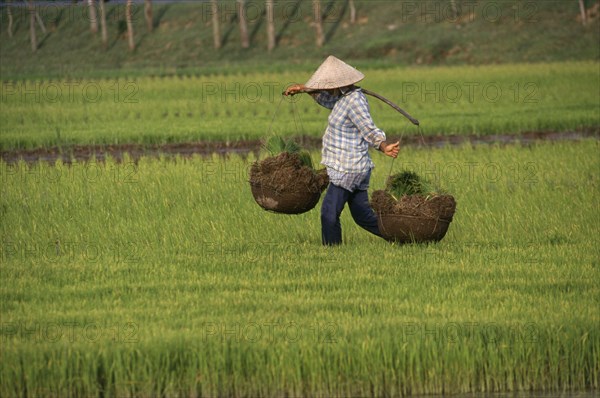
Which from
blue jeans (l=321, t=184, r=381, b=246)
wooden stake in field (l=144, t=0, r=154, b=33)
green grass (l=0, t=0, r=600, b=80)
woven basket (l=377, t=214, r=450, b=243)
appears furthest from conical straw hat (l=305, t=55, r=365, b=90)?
wooden stake in field (l=144, t=0, r=154, b=33)

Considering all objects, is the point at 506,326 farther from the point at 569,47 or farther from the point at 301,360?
the point at 569,47

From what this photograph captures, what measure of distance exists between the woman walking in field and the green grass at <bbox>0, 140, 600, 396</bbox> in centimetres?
45

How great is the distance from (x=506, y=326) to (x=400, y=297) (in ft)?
3.04

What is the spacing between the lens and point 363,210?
8.85 metres

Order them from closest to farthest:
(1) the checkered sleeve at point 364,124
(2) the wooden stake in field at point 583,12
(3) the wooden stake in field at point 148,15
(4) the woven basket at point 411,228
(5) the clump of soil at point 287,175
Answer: (1) the checkered sleeve at point 364,124
(4) the woven basket at point 411,228
(5) the clump of soil at point 287,175
(2) the wooden stake in field at point 583,12
(3) the wooden stake in field at point 148,15

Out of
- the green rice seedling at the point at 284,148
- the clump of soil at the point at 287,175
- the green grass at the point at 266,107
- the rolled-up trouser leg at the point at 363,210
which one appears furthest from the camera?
the green grass at the point at 266,107

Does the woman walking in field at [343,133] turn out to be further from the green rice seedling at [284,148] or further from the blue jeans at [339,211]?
the green rice seedling at [284,148]

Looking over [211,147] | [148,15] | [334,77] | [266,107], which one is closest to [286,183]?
[334,77]

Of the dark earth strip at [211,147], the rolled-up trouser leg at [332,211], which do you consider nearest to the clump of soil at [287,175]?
the rolled-up trouser leg at [332,211]

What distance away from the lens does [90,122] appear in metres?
21.4

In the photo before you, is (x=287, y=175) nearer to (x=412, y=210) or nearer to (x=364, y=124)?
(x=364, y=124)

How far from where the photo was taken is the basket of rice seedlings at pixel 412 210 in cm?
848

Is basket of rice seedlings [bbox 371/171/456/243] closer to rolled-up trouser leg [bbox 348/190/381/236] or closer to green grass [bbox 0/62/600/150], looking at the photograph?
rolled-up trouser leg [bbox 348/190/381/236]

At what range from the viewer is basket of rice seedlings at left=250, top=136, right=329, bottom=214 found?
8.64 meters
